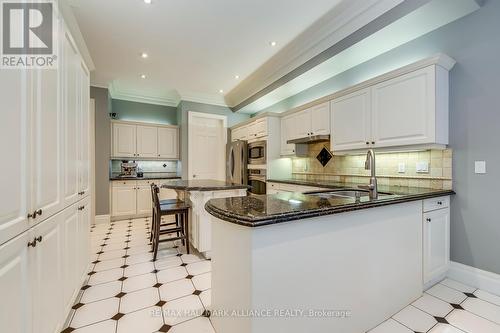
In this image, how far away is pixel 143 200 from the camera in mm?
4848

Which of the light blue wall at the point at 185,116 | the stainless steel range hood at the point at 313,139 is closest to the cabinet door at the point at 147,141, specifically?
the light blue wall at the point at 185,116

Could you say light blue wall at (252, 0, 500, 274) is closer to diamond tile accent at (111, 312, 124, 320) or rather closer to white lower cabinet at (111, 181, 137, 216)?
diamond tile accent at (111, 312, 124, 320)

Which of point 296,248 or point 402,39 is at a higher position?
point 402,39

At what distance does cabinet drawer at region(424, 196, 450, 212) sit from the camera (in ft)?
6.50

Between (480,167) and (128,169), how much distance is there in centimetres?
595

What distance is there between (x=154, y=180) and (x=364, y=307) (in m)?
4.55

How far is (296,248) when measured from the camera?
3.98 feet

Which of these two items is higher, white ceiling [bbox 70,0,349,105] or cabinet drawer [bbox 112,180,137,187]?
white ceiling [bbox 70,0,349,105]

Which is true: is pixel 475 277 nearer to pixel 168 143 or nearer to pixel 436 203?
pixel 436 203

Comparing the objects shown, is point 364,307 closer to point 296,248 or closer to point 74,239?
point 296,248

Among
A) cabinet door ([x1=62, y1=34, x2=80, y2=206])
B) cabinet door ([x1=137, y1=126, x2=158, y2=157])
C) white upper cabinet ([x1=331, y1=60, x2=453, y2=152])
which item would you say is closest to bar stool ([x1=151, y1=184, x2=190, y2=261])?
cabinet door ([x1=62, y1=34, x2=80, y2=206])

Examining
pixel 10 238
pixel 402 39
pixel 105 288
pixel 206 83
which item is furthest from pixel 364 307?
pixel 206 83

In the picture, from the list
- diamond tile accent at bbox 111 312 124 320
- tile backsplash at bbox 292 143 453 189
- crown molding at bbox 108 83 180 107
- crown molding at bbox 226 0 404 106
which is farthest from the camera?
crown molding at bbox 108 83 180 107

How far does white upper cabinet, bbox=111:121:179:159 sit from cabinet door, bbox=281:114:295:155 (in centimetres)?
272
